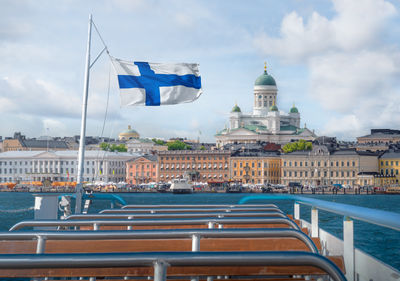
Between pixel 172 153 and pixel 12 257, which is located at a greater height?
pixel 172 153

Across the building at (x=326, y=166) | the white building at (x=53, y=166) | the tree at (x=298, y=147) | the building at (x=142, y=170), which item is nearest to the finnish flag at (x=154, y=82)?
the building at (x=326, y=166)

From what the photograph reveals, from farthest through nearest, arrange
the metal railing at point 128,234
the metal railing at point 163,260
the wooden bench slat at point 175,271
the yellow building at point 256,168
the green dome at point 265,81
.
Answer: the green dome at point 265,81, the yellow building at point 256,168, the metal railing at point 128,234, the wooden bench slat at point 175,271, the metal railing at point 163,260

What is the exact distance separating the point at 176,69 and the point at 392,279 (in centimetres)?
732

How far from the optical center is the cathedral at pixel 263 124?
124 metres

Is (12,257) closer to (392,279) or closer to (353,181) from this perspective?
(392,279)

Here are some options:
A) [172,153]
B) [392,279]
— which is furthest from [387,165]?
[392,279]

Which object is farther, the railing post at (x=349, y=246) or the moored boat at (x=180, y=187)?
the moored boat at (x=180, y=187)

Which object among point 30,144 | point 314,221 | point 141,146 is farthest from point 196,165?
point 314,221

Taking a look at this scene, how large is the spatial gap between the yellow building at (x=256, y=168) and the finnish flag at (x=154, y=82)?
85.9m

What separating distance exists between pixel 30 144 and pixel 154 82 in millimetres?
130905

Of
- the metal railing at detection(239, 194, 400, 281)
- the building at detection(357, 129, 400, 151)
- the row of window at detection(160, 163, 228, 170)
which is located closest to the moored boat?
the row of window at detection(160, 163, 228, 170)

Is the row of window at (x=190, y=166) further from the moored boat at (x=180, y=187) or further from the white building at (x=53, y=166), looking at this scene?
the moored boat at (x=180, y=187)

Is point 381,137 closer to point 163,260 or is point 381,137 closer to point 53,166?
point 53,166

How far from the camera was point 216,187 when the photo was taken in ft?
303
